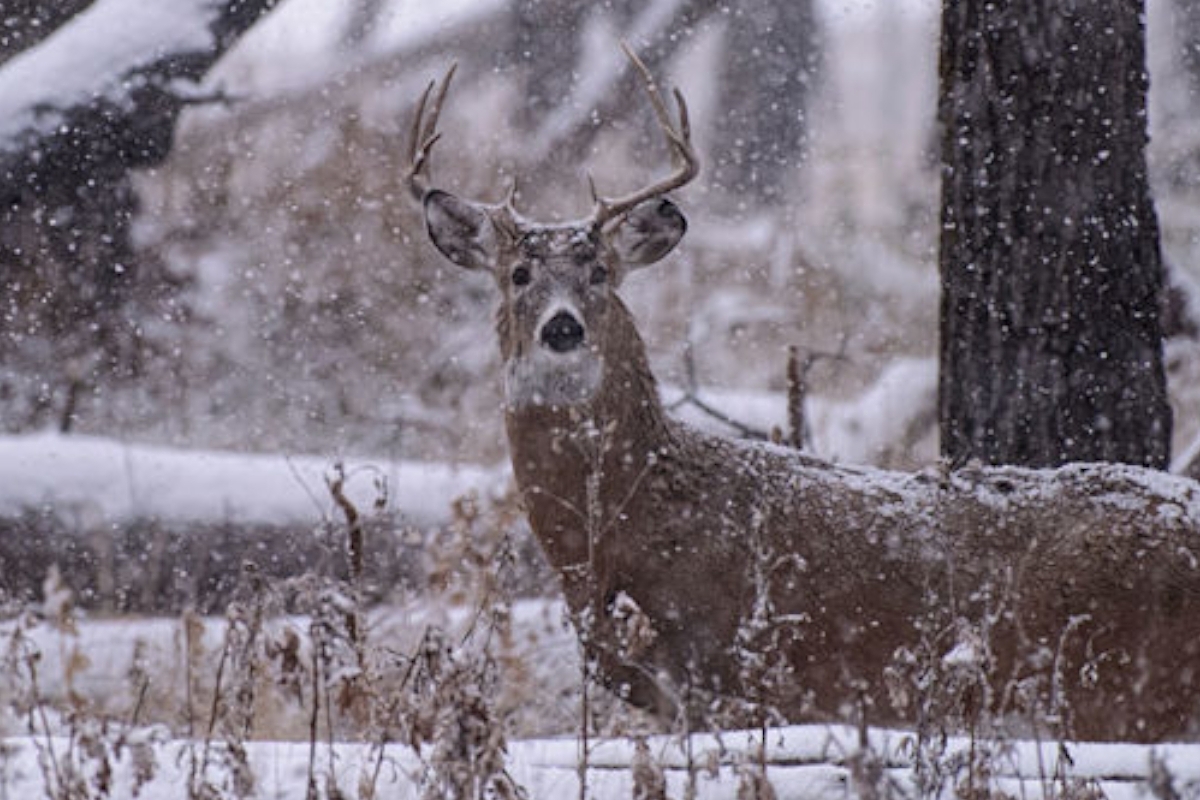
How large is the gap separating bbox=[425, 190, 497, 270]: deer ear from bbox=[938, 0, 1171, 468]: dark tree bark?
4.60ft

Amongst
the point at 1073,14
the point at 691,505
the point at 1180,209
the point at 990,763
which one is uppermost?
the point at 1180,209

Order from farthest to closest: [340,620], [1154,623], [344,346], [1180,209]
Answer: 1. [1180,209]
2. [344,346]
3. [1154,623]
4. [340,620]

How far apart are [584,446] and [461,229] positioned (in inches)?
34.1

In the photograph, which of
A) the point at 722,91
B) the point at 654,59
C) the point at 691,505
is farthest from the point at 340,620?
the point at 722,91

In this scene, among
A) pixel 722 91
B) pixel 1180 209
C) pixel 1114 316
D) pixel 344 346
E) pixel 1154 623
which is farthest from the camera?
pixel 722 91

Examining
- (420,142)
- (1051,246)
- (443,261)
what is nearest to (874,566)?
(1051,246)

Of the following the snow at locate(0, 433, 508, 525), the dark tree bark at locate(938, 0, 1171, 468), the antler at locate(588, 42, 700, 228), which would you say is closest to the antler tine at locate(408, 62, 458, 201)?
the antler at locate(588, 42, 700, 228)

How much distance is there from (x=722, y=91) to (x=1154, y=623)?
1191 cm

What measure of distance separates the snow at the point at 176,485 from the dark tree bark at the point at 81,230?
2.26 feet

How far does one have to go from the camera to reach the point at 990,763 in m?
3.86

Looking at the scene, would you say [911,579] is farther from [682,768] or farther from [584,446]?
[682,768]

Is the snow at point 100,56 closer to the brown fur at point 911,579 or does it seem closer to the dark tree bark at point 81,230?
the dark tree bark at point 81,230

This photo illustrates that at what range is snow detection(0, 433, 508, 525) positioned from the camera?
10.5 metres

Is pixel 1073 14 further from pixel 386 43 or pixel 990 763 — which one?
pixel 386 43
